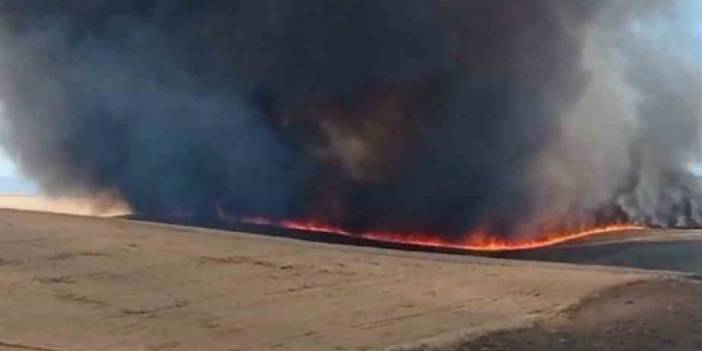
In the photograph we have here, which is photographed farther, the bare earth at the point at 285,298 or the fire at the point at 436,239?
the fire at the point at 436,239

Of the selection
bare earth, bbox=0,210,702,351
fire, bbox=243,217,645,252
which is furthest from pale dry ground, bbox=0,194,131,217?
bare earth, bbox=0,210,702,351

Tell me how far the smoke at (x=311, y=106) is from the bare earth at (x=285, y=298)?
532 cm

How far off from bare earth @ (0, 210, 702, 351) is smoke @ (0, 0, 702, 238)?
5.32m

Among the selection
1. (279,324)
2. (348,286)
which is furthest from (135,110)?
(279,324)

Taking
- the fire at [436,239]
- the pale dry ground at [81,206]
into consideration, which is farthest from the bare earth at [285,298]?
the pale dry ground at [81,206]

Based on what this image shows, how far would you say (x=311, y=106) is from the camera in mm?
19250

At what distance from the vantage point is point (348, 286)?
10.5m

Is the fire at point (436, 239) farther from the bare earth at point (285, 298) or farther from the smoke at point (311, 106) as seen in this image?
the bare earth at point (285, 298)

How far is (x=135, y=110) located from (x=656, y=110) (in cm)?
1133

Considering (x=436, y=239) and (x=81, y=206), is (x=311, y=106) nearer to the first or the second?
(x=436, y=239)

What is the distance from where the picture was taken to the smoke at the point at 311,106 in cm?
1844

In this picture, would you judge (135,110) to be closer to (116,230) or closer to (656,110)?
(116,230)

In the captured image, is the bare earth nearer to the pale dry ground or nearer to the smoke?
the smoke

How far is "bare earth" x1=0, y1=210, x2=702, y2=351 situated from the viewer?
8078 millimetres
